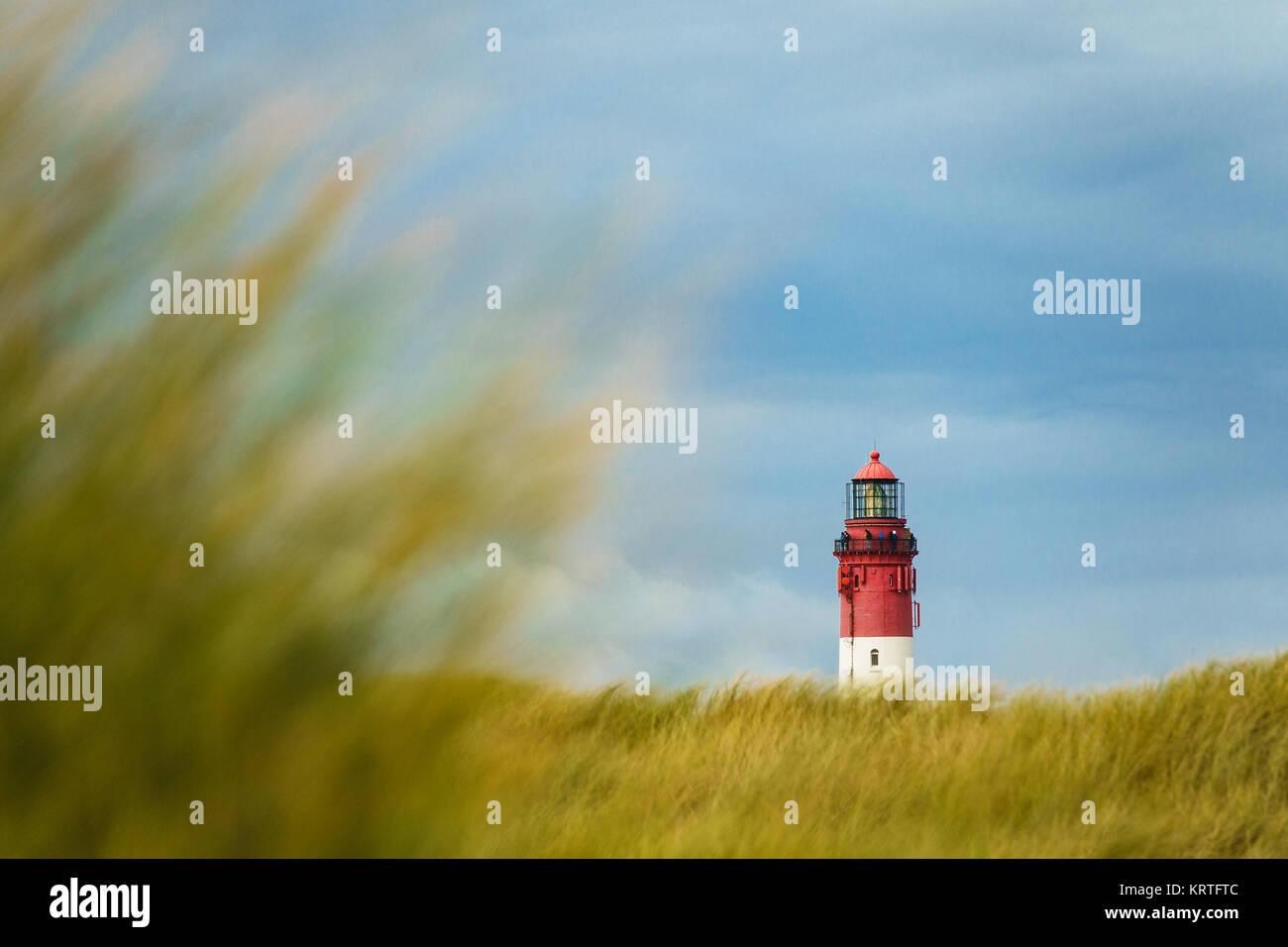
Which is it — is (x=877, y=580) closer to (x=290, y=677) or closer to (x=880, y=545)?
(x=880, y=545)

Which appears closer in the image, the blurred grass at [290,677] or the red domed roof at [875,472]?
the blurred grass at [290,677]

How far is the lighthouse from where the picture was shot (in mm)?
29094

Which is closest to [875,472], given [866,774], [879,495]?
[879,495]

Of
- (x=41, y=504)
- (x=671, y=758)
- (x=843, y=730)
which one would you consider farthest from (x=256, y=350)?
(x=843, y=730)

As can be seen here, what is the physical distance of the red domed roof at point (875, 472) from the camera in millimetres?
30250

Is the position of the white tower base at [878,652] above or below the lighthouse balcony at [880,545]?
below

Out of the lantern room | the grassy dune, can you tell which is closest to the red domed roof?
the lantern room

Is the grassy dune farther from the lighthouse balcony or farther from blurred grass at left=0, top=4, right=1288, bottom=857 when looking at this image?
the lighthouse balcony

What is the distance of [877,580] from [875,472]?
2.48m

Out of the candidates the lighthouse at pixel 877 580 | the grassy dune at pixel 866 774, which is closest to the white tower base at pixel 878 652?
the lighthouse at pixel 877 580

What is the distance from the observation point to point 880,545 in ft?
97.3

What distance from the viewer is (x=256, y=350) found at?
7461 mm

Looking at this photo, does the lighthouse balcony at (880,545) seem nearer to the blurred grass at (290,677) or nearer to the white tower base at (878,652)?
the white tower base at (878,652)
